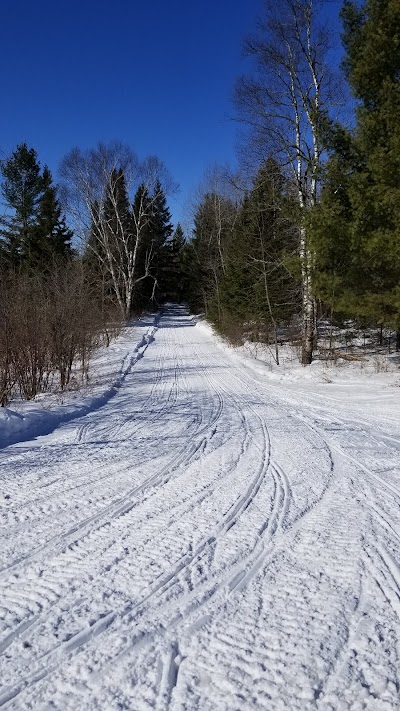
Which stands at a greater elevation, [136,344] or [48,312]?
[48,312]

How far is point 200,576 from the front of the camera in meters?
2.62

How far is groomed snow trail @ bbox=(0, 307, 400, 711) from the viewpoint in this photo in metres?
1.84

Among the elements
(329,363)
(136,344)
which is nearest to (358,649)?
(329,363)

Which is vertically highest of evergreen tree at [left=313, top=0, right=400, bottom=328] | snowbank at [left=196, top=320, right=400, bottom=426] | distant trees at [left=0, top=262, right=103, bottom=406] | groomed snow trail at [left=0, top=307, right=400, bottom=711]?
evergreen tree at [left=313, top=0, right=400, bottom=328]

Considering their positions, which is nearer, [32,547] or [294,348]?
[32,547]

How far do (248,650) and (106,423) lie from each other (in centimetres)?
522

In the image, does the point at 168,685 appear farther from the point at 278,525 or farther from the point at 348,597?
the point at 278,525

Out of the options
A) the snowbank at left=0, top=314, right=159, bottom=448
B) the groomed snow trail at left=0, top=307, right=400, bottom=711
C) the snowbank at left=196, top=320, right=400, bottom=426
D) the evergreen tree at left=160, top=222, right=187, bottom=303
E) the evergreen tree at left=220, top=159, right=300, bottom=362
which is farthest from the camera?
the evergreen tree at left=160, top=222, right=187, bottom=303

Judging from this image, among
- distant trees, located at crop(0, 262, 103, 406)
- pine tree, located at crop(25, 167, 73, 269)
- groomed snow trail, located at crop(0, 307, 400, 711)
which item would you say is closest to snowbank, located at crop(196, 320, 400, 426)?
groomed snow trail, located at crop(0, 307, 400, 711)

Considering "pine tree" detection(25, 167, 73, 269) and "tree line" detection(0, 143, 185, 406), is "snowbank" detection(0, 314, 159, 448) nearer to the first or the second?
"tree line" detection(0, 143, 185, 406)

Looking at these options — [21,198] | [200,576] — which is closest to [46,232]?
[21,198]

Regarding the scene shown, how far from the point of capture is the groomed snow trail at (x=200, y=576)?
6.04 ft

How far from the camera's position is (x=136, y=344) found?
2125 centimetres

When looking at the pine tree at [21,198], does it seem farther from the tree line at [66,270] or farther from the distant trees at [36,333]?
the distant trees at [36,333]
